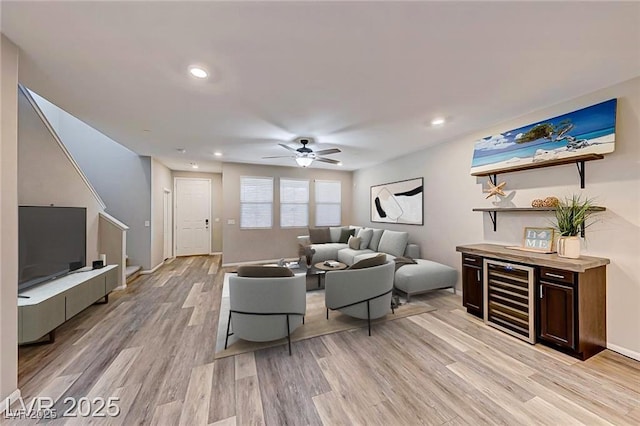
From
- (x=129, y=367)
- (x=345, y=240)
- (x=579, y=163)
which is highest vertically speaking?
(x=579, y=163)

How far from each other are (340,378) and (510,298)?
218cm

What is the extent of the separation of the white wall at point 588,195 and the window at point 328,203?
319cm

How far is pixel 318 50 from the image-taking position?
1828 millimetres

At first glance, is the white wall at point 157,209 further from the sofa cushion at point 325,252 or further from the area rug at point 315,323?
the sofa cushion at point 325,252

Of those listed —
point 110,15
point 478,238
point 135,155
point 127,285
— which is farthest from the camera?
point 135,155

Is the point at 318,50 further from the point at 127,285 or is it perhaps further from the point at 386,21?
the point at 127,285

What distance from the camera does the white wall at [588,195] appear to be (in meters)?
2.28

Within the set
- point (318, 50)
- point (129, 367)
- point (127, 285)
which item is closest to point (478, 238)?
point (318, 50)

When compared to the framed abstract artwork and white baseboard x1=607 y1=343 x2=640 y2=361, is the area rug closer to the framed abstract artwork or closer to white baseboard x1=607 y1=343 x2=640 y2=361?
white baseboard x1=607 y1=343 x2=640 y2=361

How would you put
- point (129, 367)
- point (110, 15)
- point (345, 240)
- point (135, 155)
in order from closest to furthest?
point (110, 15), point (129, 367), point (135, 155), point (345, 240)

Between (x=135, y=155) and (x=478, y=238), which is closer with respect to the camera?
(x=478, y=238)

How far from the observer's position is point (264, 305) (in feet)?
7.59

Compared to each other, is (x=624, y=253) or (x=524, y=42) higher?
(x=524, y=42)

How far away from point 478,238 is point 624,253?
4.90 ft
